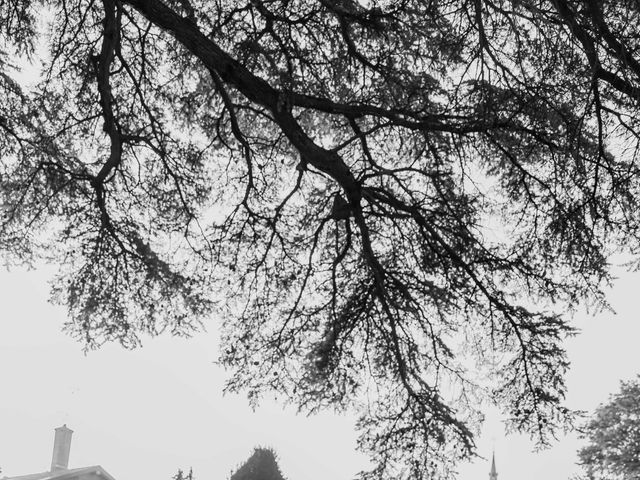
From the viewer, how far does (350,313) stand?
664cm

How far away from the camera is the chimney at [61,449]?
28.6 meters

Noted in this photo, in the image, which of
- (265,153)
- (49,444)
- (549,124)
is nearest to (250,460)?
(265,153)

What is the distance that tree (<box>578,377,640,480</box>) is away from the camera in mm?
19500

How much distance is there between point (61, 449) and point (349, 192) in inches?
1070

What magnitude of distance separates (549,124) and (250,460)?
10838mm

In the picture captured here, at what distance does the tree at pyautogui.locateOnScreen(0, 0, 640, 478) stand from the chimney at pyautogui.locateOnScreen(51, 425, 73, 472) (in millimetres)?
23711

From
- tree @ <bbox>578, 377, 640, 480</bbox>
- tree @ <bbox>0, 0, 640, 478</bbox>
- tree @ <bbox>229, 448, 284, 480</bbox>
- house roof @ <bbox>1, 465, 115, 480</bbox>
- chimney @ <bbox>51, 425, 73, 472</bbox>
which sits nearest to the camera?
tree @ <bbox>0, 0, 640, 478</bbox>

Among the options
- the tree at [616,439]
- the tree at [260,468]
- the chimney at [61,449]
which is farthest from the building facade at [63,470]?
the tree at [616,439]

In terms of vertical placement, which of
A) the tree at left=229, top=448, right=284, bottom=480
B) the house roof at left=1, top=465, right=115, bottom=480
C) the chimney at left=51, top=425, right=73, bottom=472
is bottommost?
the tree at left=229, top=448, right=284, bottom=480

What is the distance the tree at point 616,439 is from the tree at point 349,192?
50.6 feet

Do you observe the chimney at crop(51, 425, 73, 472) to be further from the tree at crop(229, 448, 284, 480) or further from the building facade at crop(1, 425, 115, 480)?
the tree at crop(229, 448, 284, 480)

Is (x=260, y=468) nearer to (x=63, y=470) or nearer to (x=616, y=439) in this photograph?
(x=616, y=439)

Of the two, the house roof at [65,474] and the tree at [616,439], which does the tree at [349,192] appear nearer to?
the tree at [616,439]

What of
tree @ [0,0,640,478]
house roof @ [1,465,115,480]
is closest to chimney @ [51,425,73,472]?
house roof @ [1,465,115,480]
